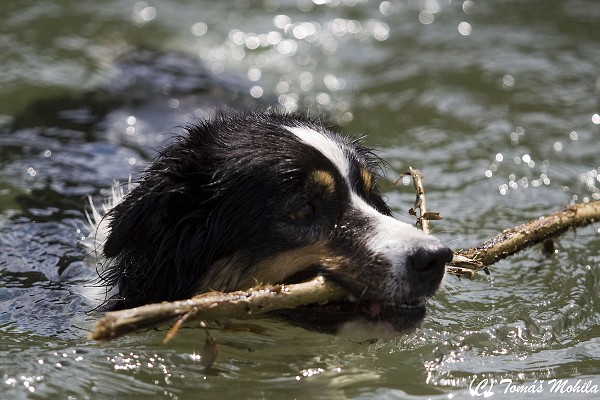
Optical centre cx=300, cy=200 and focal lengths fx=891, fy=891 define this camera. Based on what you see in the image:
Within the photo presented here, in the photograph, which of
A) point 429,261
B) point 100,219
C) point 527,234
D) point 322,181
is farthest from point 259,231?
point 527,234

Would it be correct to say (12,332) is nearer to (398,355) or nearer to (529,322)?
(398,355)

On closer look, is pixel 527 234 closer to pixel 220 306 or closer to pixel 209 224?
pixel 209 224

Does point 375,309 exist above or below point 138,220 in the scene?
below

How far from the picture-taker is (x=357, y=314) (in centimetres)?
417

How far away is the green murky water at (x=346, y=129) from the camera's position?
4.29 metres

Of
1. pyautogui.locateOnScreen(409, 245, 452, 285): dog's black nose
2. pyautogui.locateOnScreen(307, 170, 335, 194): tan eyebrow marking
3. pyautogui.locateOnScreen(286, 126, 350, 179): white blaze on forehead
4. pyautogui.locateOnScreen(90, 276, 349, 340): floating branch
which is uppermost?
pyautogui.locateOnScreen(286, 126, 350, 179): white blaze on forehead

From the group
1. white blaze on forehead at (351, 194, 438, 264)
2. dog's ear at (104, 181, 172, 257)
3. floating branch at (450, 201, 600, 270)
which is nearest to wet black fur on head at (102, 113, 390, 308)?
dog's ear at (104, 181, 172, 257)

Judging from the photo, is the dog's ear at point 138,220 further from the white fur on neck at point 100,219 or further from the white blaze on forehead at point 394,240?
the white blaze on forehead at point 394,240

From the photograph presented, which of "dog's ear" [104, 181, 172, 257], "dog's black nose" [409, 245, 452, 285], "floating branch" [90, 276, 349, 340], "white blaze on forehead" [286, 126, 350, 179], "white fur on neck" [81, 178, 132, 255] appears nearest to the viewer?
"floating branch" [90, 276, 349, 340]

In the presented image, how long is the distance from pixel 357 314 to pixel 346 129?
3852 millimetres

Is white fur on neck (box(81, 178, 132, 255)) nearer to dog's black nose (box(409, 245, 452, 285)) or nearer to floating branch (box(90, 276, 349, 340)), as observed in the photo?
floating branch (box(90, 276, 349, 340))

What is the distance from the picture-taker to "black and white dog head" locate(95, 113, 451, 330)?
4.14 meters

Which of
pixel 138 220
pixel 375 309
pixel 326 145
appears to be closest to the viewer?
pixel 375 309

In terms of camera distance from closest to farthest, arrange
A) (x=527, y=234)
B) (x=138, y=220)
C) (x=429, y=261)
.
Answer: (x=429, y=261), (x=138, y=220), (x=527, y=234)
